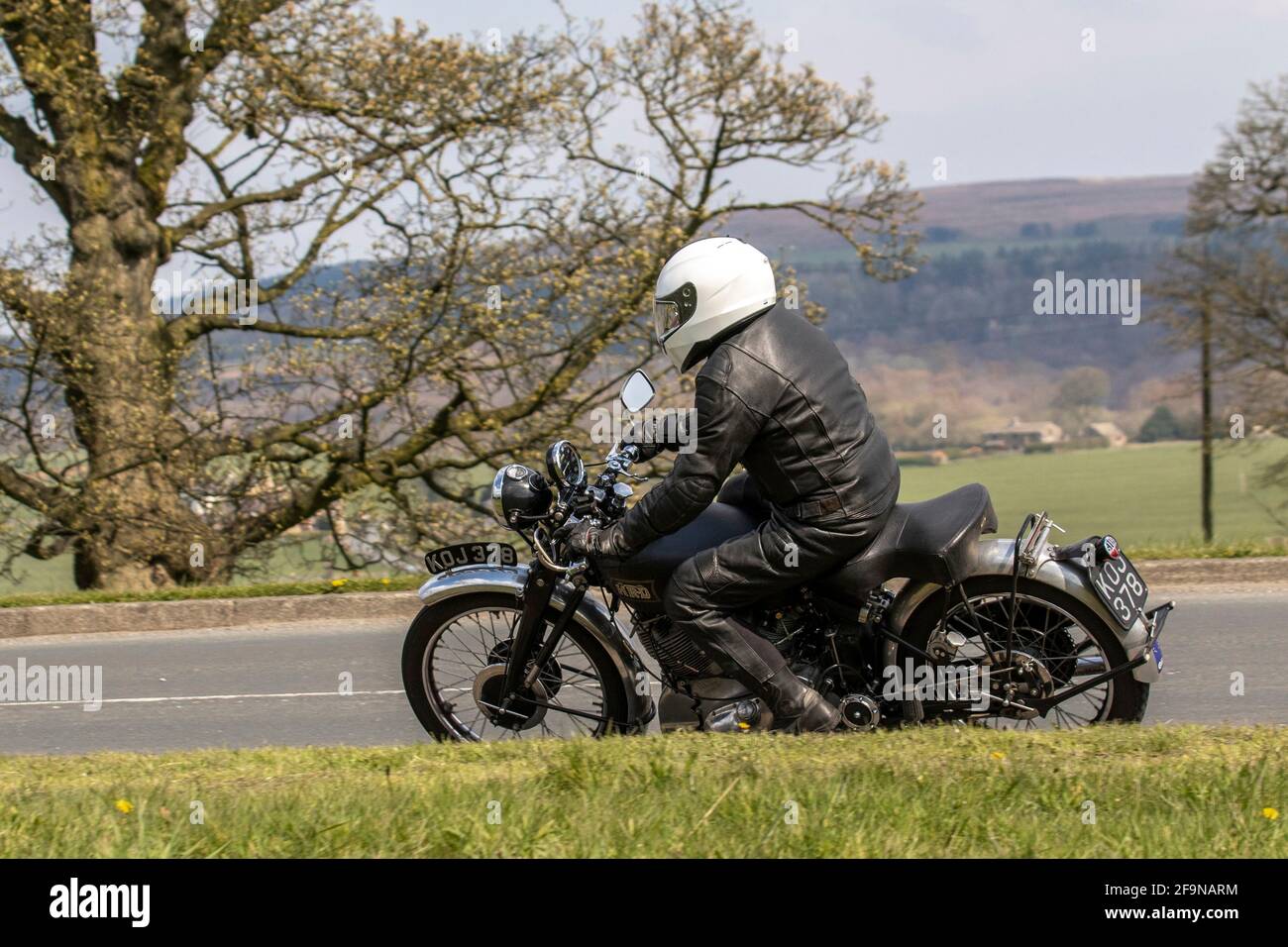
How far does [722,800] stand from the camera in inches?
171

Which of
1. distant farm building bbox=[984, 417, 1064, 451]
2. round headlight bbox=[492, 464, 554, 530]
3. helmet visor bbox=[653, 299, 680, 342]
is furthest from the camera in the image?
distant farm building bbox=[984, 417, 1064, 451]

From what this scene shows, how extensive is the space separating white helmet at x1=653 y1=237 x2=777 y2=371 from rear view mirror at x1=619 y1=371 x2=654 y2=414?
6.2 inches

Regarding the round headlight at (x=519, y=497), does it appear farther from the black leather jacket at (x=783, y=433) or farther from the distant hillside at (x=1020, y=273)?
the distant hillside at (x=1020, y=273)

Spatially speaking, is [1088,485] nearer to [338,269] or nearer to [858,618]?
[338,269]

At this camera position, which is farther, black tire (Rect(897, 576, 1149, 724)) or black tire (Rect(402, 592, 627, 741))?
black tire (Rect(402, 592, 627, 741))

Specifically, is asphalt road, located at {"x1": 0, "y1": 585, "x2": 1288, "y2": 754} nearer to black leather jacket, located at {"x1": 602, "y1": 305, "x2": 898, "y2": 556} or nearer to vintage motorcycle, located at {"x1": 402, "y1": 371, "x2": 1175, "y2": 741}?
vintage motorcycle, located at {"x1": 402, "y1": 371, "x2": 1175, "y2": 741}

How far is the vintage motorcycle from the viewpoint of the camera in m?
5.33

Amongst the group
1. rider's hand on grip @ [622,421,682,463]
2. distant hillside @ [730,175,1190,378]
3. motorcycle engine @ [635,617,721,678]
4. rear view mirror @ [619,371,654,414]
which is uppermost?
distant hillside @ [730,175,1190,378]

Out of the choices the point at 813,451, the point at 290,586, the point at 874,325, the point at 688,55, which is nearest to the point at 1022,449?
the point at 874,325

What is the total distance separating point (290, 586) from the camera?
1091cm

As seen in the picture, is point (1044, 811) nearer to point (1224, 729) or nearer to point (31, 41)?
point (1224, 729)

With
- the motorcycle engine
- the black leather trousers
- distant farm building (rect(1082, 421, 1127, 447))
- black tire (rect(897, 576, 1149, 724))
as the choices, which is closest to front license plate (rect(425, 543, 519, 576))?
the motorcycle engine

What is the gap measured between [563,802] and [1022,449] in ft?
216

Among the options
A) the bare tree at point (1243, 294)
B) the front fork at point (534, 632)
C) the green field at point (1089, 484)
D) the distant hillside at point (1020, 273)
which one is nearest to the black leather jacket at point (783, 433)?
the front fork at point (534, 632)
